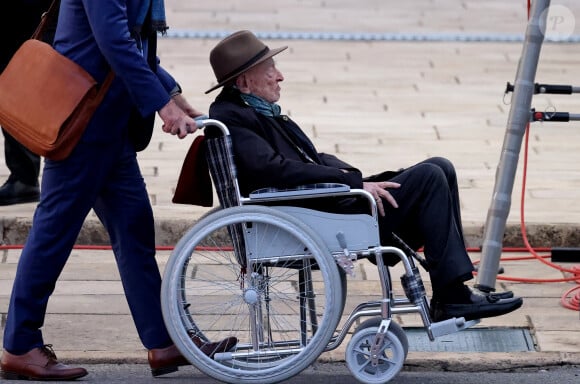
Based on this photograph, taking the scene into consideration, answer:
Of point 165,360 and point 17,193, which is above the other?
point 17,193

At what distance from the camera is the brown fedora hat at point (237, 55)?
491cm

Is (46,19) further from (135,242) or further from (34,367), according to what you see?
(34,367)

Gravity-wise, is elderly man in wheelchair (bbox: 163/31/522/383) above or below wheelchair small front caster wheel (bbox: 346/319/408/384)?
above

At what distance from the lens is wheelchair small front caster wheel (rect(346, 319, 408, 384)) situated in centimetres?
474

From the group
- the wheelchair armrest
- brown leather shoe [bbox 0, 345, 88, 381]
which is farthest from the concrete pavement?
the wheelchair armrest

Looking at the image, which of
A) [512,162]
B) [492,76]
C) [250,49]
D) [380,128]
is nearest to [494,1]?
[492,76]

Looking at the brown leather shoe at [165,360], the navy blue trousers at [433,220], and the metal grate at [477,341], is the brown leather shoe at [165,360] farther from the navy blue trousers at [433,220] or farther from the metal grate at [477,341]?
the metal grate at [477,341]

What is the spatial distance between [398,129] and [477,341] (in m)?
3.71

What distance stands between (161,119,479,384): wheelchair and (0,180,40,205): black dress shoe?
8.64 ft

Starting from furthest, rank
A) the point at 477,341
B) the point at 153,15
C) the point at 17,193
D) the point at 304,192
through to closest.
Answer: the point at 17,193
the point at 477,341
the point at 153,15
the point at 304,192

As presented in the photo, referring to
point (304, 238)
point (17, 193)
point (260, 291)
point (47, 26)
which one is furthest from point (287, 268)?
point (17, 193)

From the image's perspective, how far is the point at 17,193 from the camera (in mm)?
7277

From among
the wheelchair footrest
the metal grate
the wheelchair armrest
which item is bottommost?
the metal grate

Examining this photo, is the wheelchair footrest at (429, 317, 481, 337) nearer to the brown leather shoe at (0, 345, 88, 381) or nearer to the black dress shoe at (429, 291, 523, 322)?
the black dress shoe at (429, 291, 523, 322)
